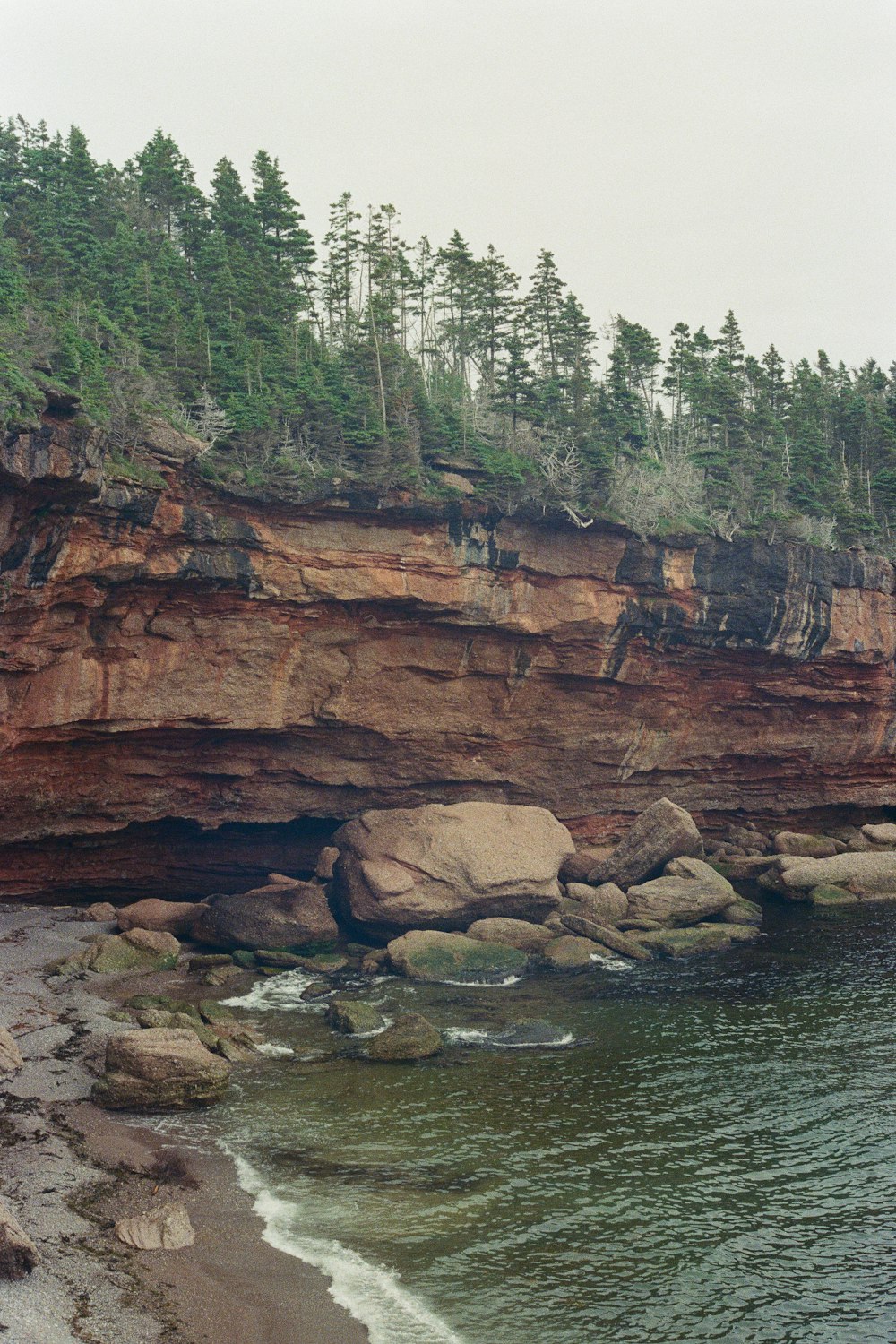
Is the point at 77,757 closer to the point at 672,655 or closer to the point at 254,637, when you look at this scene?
the point at 254,637

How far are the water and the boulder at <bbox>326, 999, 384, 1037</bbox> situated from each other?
609 mm

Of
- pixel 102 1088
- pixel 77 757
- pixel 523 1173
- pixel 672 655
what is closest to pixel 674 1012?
pixel 523 1173

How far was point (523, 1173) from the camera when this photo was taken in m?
14.9

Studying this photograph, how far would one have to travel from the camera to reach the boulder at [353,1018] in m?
21.5

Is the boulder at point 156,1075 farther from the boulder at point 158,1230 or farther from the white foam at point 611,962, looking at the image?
the white foam at point 611,962

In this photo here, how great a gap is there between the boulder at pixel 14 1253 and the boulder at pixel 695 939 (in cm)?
2095

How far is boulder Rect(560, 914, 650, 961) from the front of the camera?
28.6 metres

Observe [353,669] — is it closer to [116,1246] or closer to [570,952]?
[570,952]

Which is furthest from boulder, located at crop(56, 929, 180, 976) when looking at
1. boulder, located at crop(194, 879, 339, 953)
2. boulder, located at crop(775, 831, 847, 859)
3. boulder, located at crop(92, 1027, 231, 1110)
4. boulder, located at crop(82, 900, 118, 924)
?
boulder, located at crop(775, 831, 847, 859)

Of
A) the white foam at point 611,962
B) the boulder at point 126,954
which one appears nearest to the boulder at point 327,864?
the boulder at point 126,954

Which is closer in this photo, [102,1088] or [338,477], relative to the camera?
[102,1088]

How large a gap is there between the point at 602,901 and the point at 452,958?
6.54 m

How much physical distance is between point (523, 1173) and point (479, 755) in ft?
68.2

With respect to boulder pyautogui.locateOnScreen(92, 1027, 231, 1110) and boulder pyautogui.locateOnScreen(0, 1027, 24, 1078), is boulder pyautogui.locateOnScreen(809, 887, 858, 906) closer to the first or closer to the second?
boulder pyautogui.locateOnScreen(92, 1027, 231, 1110)
